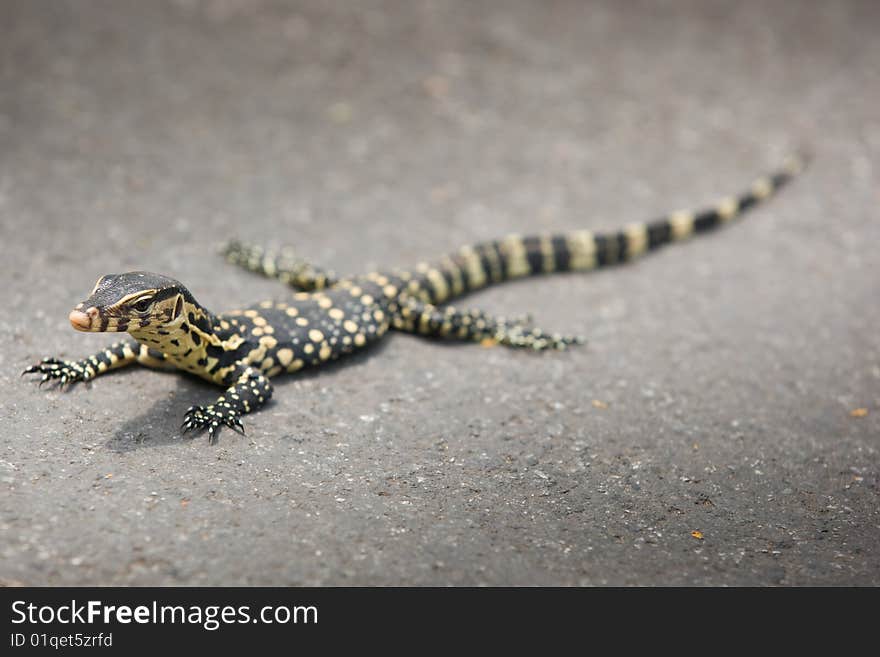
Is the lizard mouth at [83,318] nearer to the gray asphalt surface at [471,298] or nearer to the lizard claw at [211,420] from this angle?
the gray asphalt surface at [471,298]

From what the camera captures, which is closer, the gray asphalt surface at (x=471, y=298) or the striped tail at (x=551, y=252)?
the gray asphalt surface at (x=471, y=298)

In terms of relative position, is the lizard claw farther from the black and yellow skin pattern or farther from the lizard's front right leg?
the lizard's front right leg

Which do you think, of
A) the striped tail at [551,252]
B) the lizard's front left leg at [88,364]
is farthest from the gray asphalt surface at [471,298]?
the striped tail at [551,252]

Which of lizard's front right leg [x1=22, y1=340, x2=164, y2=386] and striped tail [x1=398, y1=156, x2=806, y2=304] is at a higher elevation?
striped tail [x1=398, y1=156, x2=806, y2=304]

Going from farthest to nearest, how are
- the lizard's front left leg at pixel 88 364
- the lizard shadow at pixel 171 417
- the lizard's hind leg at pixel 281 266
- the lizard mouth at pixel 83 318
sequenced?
the lizard's hind leg at pixel 281 266 → the lizard's front left leg at pixel 88 364 → the lizard shadow at pixel 171 417 → the lizard mouth at pixel 83 318

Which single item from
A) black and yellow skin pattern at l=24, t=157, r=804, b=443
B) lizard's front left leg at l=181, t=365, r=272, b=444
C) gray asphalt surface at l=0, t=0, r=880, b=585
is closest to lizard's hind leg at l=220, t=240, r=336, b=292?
black and yellow skin pattern at l=24, t=157, r=804, b=443

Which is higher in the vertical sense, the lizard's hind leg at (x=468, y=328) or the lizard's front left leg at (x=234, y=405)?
the lizard's hind leg at (x=468, y=328)

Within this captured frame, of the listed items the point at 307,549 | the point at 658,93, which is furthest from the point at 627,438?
the point at 658,93

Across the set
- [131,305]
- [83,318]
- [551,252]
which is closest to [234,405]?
[131,305]
